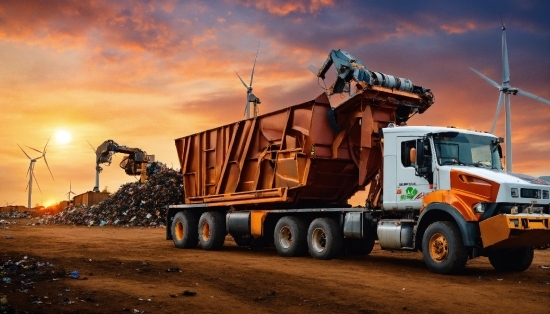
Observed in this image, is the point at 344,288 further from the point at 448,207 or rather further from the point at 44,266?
the point at 44,266

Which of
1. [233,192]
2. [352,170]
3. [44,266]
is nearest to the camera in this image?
[44,266]

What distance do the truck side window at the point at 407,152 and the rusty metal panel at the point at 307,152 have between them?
118 cm

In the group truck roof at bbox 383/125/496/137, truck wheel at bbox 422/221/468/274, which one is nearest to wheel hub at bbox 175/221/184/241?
truck roof at bbox 383/125/496/137

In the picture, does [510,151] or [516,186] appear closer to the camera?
[516,186]

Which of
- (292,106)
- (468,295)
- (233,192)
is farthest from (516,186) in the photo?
(233,192)

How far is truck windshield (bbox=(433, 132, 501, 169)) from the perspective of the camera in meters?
10.9

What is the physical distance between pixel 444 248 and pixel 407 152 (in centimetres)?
211

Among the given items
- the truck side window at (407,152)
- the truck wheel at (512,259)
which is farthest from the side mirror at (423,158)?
the truck wheel at (512,259)

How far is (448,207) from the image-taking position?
10.2 m

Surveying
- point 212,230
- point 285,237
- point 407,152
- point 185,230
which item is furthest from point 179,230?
point 407,152

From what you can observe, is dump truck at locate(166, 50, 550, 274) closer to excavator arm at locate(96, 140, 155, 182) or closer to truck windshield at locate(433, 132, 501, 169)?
truck windshield at locate(433, 132, 501, 169)

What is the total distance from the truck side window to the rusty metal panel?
118cm

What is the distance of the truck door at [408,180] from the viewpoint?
11.0 meters

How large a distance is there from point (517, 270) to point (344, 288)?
4608 millimetres
